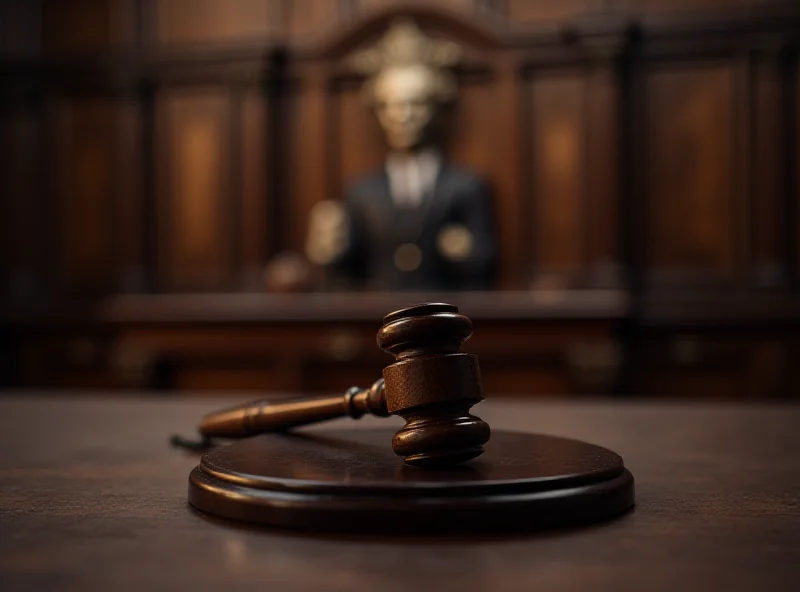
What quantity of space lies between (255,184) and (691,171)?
2.33 meters

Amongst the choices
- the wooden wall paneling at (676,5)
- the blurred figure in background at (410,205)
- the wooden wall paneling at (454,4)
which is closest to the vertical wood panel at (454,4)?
the wooden wall paneling at (454,4)

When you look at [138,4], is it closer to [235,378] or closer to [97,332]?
[97,332]

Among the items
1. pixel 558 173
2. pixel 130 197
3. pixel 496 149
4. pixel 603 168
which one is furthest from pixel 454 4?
pixel 130 197

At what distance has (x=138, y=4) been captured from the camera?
5461 mm

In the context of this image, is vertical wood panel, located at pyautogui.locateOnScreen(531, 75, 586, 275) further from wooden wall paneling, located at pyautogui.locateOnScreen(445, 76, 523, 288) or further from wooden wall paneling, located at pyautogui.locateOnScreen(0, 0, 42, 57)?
wooden wall paneling, located at pyautogui.locateOnScreen(0, 0, 42, 57)

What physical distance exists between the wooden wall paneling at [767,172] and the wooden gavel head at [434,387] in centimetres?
449

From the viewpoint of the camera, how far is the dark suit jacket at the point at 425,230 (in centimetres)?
494

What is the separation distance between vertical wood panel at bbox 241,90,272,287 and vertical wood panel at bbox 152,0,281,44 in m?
0.38

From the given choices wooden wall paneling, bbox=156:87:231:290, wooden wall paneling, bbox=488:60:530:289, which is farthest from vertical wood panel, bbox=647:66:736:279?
wooden wall paneling, bbox=156:87:231:290

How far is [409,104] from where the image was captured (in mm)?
5051

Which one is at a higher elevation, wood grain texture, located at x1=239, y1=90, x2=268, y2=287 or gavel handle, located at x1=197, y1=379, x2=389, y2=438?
wood grain texture, located at x1=239, y1=90, x2=268, y2=287

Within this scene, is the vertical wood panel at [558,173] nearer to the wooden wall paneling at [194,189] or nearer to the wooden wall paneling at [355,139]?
the wooden wall paneling at [355,139]

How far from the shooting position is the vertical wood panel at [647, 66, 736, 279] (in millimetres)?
4852

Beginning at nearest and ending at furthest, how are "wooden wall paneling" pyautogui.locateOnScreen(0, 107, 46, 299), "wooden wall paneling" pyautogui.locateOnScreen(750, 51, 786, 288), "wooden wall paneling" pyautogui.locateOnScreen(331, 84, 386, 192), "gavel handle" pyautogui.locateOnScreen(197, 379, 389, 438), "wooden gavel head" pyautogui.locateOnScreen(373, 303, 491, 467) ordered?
"wooden gavel head" pyautogui.locateOnScreen(373, 303, 491, 467)
"gavel handle" pyautogui.locateOnScreen(197, 379, 389, 438)
"wooden wall paneling" pyautogui.locateOnScreen(750, 51, 786, 288)
"wooden wall paneling" pyautogui.locateOnScreen(331, 84, 386, 192)
"wooden wall paneling" pyautogui.locateOnScreen(0, 107, 46, 299)
